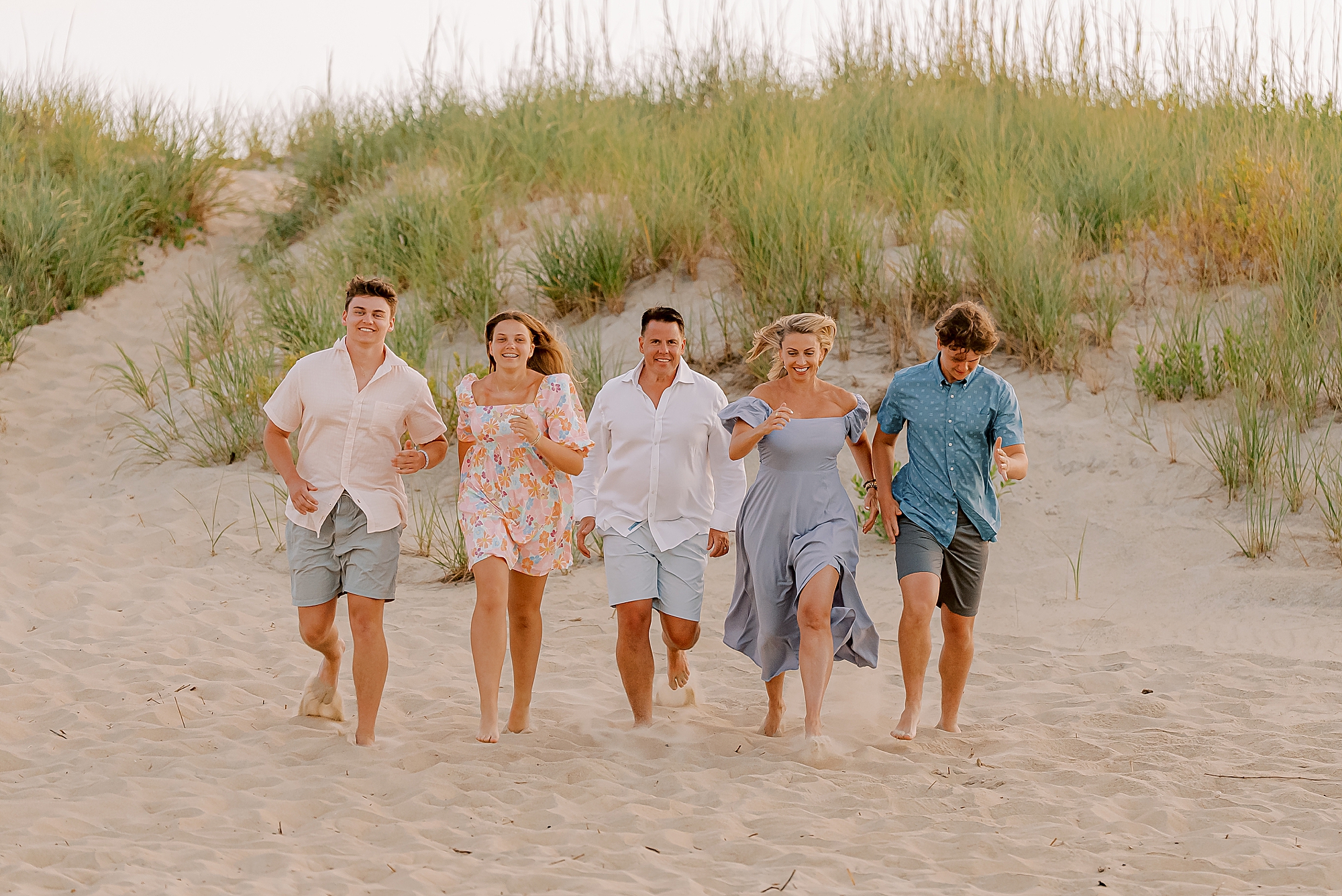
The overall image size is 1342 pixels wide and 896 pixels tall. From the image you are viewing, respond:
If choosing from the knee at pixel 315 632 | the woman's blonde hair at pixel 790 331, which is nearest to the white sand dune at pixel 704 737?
the knee at pixel 315 632

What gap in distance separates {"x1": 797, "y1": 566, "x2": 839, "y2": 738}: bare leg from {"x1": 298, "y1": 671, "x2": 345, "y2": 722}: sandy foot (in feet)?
6.60

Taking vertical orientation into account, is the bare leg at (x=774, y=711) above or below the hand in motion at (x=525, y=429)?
below

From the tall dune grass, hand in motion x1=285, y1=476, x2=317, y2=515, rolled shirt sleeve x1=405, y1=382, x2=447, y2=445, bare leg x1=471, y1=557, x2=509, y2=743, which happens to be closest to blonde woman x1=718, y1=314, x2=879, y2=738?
bare leg x1=471, y1=557, x2=509, y2=743

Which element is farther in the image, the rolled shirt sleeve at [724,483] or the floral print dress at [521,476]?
the rolled shirt sleeve at [724,483]

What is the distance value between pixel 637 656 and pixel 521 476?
2.83ft

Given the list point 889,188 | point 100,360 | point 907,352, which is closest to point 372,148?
point 100,360

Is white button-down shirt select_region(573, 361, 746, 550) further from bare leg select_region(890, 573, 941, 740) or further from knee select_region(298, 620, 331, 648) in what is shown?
knee select_region(298, 620, 331, 648)

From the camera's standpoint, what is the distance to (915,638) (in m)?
4.86

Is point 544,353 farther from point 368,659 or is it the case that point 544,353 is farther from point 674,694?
point 674,694

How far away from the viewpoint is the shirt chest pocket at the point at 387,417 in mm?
4797

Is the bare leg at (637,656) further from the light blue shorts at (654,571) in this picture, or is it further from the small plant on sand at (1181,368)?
the small plant on sand at (1181,368)

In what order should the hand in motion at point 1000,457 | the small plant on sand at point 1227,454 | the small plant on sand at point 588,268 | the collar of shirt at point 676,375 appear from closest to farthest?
the hand in motion at point 1000,457
the collar of shirt at point 676,375
the small plant on sand at point 1227,454
the small plant on sand at point 588,268

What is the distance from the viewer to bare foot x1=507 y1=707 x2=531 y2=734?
5.14m

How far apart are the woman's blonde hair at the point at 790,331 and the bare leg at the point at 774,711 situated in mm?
1263
